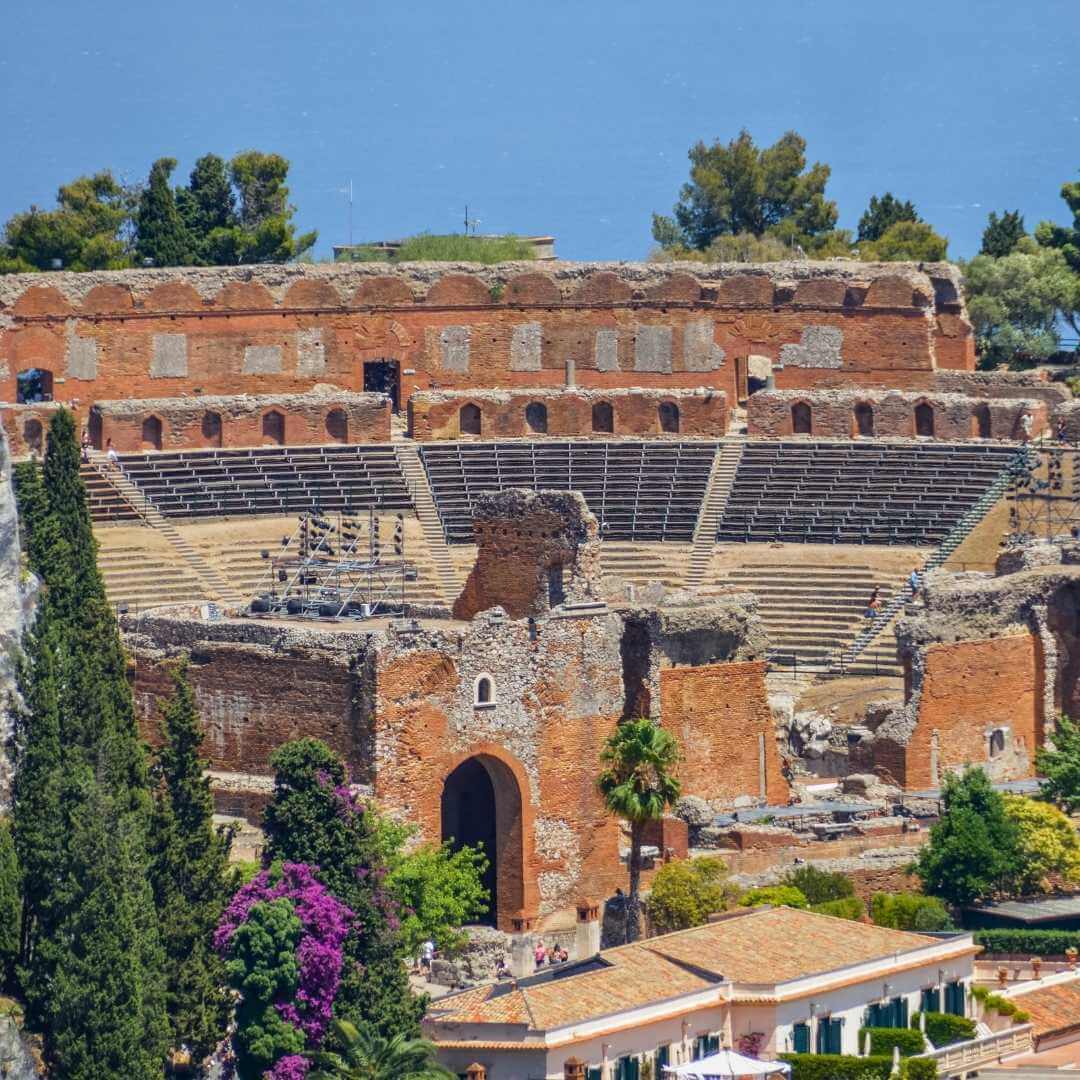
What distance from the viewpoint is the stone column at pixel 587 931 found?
192 ft

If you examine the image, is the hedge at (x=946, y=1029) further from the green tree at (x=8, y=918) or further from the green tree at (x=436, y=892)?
the green tree at (x=8, y=918)

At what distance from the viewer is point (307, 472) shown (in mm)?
79188

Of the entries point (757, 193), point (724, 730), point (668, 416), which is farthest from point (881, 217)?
point (724, 730)

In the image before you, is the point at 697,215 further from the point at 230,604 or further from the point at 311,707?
the point at 311,707

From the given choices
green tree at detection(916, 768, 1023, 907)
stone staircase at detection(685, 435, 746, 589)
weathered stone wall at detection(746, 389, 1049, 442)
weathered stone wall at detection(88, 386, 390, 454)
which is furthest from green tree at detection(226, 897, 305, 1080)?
weathered stone wall at detection(746, 389, 1049, 442)

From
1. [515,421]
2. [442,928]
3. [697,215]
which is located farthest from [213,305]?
[442,928]

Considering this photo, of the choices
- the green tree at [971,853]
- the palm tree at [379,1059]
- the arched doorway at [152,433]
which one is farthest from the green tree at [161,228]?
the palm tree at [379,1059]

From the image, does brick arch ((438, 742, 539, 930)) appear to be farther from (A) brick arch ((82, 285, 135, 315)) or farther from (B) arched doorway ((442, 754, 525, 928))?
(A) brick arch ((82, 285, 135, 315))

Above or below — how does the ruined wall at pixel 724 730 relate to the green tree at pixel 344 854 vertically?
above

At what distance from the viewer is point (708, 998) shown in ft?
165

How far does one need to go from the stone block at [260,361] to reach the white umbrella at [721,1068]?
3947cm

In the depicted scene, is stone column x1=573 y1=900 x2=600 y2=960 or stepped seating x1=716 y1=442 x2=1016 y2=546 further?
stepped seating x1=716 y1=442 x2=1016 y2=546

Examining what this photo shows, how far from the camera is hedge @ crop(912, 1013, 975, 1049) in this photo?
52.3 metres

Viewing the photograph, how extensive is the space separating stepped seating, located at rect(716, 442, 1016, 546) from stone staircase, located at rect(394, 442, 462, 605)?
5.74m
